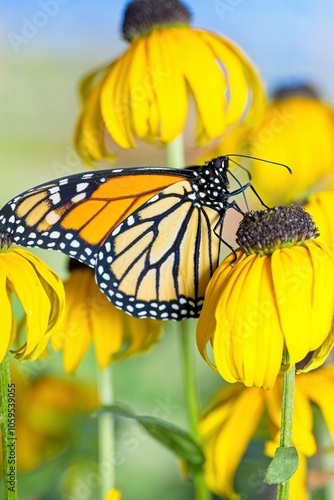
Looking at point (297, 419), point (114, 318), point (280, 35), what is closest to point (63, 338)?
point (114, 318)

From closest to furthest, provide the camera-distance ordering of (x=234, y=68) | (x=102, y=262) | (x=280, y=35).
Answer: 1. (x=102, y=262)
2. (x=234, y=68)
3. (x=280, y=35)

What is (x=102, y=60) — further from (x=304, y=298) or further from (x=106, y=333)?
(x=304, y=298)

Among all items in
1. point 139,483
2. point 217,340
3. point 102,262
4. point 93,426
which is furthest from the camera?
point 139,483

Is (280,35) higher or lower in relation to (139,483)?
higher

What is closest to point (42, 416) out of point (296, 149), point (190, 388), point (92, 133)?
point (190, 388)

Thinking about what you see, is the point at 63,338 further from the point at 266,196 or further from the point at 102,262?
the point at 266,196

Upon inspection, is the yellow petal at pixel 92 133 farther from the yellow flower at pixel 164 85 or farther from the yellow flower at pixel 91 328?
the yellow flower at pixel 91 328

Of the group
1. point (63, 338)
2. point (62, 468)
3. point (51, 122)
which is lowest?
point (62, 468)

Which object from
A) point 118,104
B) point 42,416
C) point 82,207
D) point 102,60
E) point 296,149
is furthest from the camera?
point 102,60
